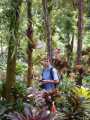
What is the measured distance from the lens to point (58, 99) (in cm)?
831

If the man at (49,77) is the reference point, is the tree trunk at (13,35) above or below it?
above

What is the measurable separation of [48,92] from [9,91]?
127cm

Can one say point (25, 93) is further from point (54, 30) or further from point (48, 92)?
point (54, 30)

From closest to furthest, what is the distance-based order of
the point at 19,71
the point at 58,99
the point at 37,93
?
the point at 37,93, the point at 58,99, the point at 19,71

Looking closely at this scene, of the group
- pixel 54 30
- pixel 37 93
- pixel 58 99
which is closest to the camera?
pixel 37 93

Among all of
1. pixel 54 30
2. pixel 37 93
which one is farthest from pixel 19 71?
pixel 37 93

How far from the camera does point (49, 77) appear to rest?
836 cm

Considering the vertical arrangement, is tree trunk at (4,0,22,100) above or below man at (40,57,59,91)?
above

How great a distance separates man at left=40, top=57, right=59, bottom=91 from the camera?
826 cm

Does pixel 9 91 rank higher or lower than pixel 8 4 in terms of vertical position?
lower

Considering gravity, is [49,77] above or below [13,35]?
below

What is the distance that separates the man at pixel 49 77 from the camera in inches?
325

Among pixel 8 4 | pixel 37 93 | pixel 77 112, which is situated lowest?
pixel 77 112

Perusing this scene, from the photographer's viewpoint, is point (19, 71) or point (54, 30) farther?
point (54, 30)
